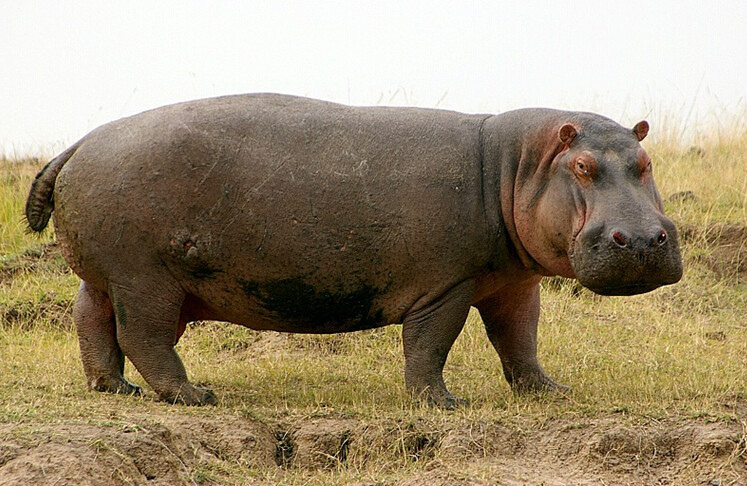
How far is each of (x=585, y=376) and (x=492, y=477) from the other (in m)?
2.43

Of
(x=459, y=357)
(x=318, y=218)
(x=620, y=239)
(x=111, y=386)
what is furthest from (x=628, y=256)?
(x=111, y=386)

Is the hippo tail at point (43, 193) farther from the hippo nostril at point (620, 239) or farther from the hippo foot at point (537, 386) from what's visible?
the hippo nostril at point (620, 239)

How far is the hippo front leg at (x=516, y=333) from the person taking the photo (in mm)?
7207

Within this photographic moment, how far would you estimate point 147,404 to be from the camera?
6520mm

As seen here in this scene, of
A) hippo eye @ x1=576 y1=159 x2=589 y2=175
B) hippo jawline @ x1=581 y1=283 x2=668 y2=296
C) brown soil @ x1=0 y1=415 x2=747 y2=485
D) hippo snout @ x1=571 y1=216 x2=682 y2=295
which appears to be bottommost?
brown soil @ x1=0 y1=415 x2=747 y2=485

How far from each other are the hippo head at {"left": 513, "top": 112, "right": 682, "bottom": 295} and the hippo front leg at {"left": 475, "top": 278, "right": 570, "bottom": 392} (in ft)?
1.91

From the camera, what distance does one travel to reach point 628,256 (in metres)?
5.85

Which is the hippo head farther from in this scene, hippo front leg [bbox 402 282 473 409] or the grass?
the grass

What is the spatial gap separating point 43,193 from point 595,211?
11.3 ft

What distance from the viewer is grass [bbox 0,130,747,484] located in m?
6.33

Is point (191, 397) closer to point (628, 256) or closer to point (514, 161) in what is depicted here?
point (514, 161)

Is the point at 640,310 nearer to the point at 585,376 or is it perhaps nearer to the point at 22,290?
the point at 585,376

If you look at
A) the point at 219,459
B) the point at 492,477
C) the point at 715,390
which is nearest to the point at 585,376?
the point at 715,390

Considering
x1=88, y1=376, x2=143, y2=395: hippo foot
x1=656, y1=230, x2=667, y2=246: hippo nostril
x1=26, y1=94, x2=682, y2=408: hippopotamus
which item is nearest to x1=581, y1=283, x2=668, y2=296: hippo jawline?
x1=656, y1=230, x2=667, y2=246: hippo nostril
